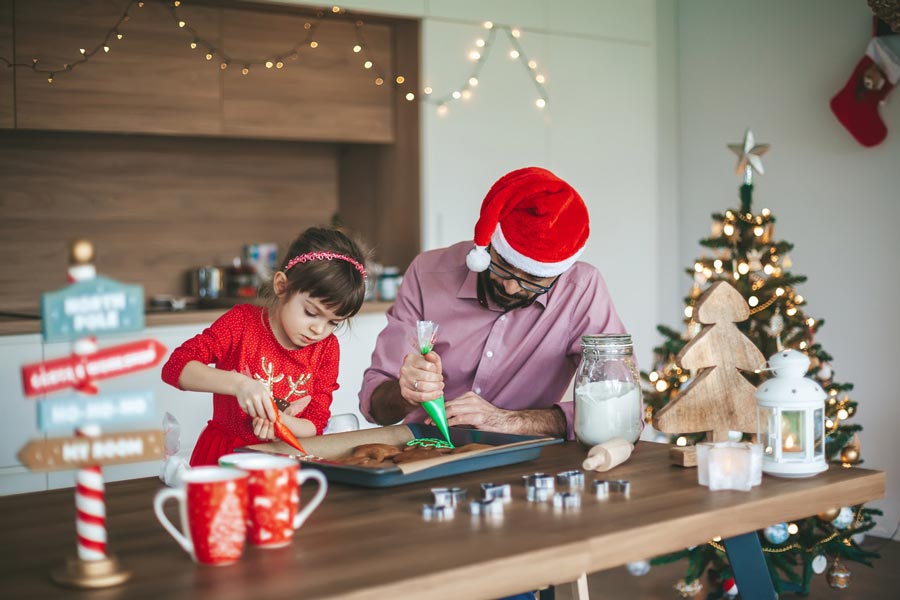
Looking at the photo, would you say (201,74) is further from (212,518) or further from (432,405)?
(212,518)

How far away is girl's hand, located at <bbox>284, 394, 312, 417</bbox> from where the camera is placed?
2072mm

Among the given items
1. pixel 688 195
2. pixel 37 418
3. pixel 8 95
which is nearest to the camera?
pixel 37 418

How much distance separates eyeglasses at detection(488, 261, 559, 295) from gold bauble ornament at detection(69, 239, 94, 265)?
1121 mm

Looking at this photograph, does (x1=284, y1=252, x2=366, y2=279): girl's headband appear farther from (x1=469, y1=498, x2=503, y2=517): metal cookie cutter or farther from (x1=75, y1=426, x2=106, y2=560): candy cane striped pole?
(x1=75, y1=426, x2=106, y2=560): candy cane striped pole

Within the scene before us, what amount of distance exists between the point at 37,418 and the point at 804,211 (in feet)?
12.3

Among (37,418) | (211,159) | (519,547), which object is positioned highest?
(211,159)

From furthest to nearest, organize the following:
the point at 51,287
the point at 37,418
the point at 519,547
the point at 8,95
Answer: the point at 51,287 → the point at 8,95 → the point at 519,547 → the point at 37,418

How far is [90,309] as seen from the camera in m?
1.01

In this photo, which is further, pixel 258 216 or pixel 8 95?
pixel 258 216

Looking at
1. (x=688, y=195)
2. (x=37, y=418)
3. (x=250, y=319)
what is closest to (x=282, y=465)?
(x=37, y=418)

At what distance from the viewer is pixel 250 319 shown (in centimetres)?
228

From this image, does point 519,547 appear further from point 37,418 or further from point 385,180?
point 385,180

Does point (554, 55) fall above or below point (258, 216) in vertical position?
above

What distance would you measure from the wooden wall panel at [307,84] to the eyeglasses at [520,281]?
2.13m
